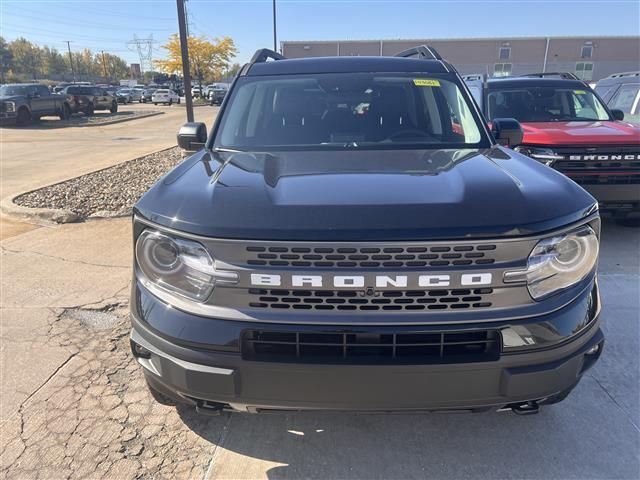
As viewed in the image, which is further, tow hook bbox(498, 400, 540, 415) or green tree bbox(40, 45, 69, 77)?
green tree bbox(40, 45, 69, 77)

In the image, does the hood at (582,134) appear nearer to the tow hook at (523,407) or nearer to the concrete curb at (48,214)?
the tow hook at (523,407)

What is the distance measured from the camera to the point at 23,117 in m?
22.3

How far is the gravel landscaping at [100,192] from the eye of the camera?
6.91 metres

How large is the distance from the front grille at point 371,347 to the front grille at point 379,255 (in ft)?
0.86

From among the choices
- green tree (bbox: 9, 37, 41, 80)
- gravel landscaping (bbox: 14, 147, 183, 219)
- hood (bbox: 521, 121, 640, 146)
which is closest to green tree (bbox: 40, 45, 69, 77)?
green tree (bbox: 9, 37, 41, 80)

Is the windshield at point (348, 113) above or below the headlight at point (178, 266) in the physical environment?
above

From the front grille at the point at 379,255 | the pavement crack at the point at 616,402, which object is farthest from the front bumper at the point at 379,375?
the pavement crack at the point at 616,402

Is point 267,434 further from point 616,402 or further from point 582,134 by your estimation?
point 582,134

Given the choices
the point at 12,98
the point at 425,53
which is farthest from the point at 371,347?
the point at 12,98

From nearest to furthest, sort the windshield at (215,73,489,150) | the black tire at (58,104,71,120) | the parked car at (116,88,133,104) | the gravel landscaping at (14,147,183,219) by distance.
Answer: the windshield at (215,73,489,150) → the gravel landscaping at (14,147,183,219) → the black tire at (58,104,71,120) → the parked car at (116,88,133,104)

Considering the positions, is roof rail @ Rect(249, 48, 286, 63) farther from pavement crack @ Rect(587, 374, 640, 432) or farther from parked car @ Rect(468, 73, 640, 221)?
pavement crack @ Rect(587, 374, 640, 432)

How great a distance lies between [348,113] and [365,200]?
4.96ft

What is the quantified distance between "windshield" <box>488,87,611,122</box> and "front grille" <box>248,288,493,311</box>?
5.57 metres

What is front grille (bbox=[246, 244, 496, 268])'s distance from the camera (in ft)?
5.90
